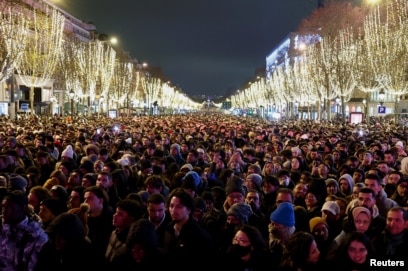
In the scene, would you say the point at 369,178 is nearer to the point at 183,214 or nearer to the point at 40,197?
the point at 183,214

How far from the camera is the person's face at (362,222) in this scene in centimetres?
703

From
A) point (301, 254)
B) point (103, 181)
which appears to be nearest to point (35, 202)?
point (103, 181)

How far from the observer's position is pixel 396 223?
6984mm

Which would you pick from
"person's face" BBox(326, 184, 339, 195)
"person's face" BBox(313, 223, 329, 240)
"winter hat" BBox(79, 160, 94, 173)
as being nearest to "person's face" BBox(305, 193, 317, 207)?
"person's face" BBox(326, 184, 339, 195)

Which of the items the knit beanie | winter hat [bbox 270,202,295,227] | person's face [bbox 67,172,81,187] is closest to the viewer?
winter hat [bbox 270,202,295,227]

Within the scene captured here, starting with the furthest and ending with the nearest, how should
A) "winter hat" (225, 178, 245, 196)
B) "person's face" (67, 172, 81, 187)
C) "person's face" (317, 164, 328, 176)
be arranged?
"person's face" (317, 164, 328, 176)
"person's face" (67, 172, 81, 187)
"winter hat" (225, 178, 245, 196)

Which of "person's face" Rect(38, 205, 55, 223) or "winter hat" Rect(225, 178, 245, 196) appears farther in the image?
"winter hat" Rect(225, 178, 245, 196)

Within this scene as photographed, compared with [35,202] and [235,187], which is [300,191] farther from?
[35,202]

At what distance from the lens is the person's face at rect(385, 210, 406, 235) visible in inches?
275

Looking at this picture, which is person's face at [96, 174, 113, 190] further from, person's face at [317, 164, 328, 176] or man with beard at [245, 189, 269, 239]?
person's face at [317, 164, 328, 176]

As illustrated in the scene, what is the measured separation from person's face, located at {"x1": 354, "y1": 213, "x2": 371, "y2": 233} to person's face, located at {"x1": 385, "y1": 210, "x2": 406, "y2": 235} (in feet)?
0.81

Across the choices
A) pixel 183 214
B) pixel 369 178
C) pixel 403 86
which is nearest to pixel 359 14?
pixel 403 86

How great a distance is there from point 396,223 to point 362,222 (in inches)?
14.9

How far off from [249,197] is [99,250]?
274cm
